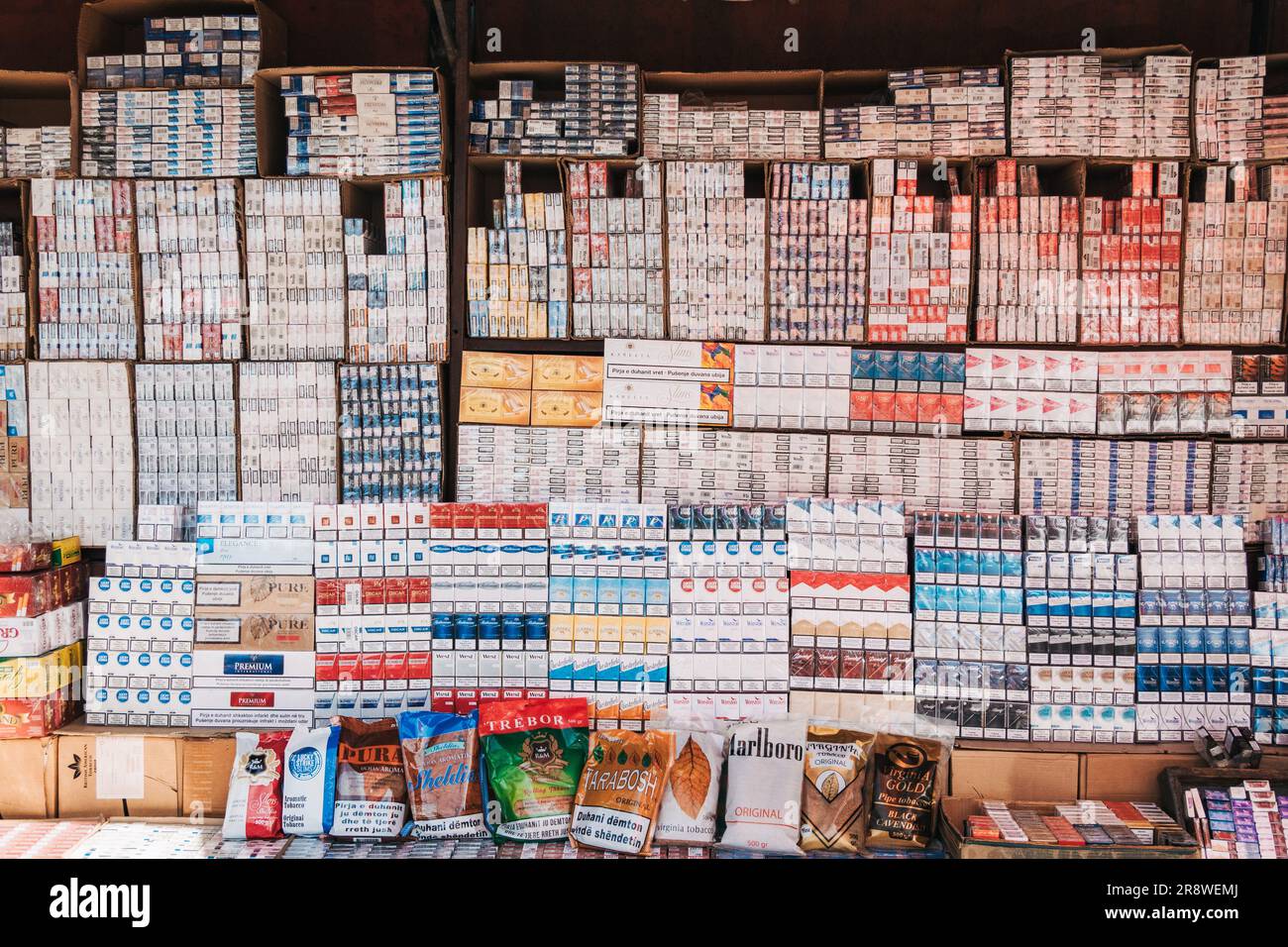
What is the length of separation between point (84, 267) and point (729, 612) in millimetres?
3361

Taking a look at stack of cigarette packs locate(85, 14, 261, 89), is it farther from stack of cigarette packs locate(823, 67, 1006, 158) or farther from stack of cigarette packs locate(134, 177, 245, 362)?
stack of cigarette packs locate(823, 67, 1006, 158)

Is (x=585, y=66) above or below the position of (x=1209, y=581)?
above

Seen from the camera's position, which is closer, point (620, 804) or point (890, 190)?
point (620, 804)

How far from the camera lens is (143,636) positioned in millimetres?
4016

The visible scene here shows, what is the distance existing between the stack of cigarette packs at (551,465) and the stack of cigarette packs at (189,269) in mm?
1233

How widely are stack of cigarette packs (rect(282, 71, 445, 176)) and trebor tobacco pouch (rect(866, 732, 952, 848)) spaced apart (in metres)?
3.24

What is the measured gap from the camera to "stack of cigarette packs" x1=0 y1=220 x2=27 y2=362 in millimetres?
4195

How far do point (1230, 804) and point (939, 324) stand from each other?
2.30 meters

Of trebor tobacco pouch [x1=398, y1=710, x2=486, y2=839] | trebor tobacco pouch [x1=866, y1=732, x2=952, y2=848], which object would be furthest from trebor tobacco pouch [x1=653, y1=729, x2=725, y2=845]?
trebor tobacco pouch [x1=398, y1=710, x2=486, y2=839]

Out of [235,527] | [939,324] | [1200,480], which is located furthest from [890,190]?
[235,527]
